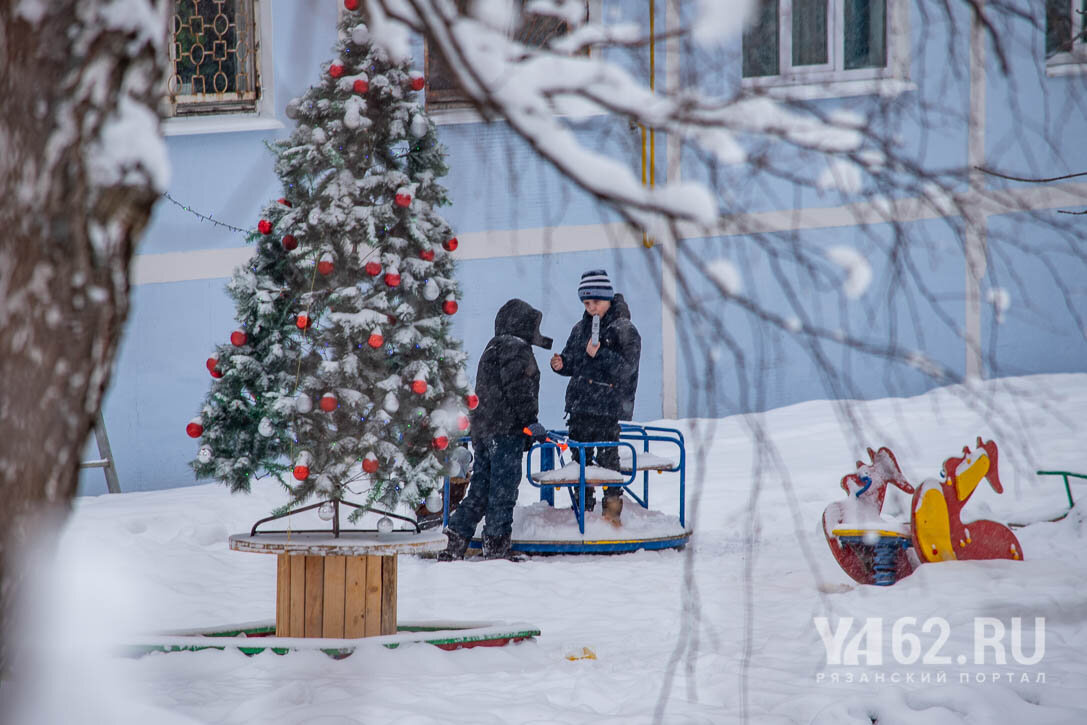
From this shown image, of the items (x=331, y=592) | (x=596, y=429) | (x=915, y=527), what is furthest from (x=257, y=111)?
(x=915, y=527)

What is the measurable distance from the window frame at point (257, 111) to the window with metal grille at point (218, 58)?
21 millimetres

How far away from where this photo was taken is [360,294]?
6426mm

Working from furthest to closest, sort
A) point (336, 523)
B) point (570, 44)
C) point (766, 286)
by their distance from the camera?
point (766, 286) < point (336, 523) < point (570, 44)

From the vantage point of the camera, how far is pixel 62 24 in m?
1.59

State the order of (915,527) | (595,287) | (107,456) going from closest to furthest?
(915,527), (595,287), (107,456)

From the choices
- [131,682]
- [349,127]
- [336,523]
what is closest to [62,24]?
[131,682]

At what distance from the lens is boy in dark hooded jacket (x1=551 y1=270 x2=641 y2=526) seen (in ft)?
27.0

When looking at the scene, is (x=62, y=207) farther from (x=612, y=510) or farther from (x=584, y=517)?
(x=612, y=510)

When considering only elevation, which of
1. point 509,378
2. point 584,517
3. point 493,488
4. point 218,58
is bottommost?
point 584,517

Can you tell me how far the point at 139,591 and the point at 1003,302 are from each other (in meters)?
5.67

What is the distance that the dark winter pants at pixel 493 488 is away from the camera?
7.61 metres

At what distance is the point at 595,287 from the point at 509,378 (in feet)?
3.87

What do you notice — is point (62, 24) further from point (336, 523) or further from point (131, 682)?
point (336, 523)

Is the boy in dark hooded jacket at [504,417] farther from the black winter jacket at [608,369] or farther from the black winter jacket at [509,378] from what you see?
the black winter jacket at [608,369]
